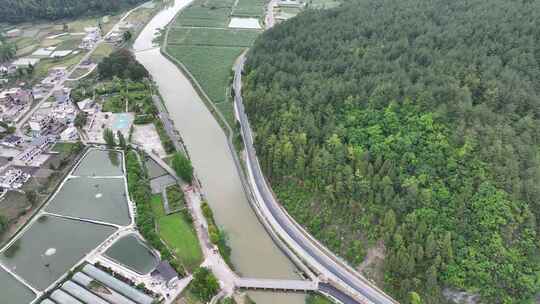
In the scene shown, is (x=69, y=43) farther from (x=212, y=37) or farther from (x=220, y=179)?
(x=220, y=179)

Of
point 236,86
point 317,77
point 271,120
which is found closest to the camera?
point 271,120

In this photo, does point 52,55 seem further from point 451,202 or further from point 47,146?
point 451,202

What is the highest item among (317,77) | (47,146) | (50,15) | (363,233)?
(50,15)

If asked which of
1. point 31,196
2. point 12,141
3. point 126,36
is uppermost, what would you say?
point 126,36

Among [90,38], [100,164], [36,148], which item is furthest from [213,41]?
[36,148]

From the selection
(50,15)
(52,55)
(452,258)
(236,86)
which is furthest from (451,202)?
(50,15)

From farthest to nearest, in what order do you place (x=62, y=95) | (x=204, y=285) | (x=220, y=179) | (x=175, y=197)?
(x=62, y=95) → (x=220, y=179) → (x=175, y=197) → (x=204, y=285)

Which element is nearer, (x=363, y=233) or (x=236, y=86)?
(x=363, y=233)
